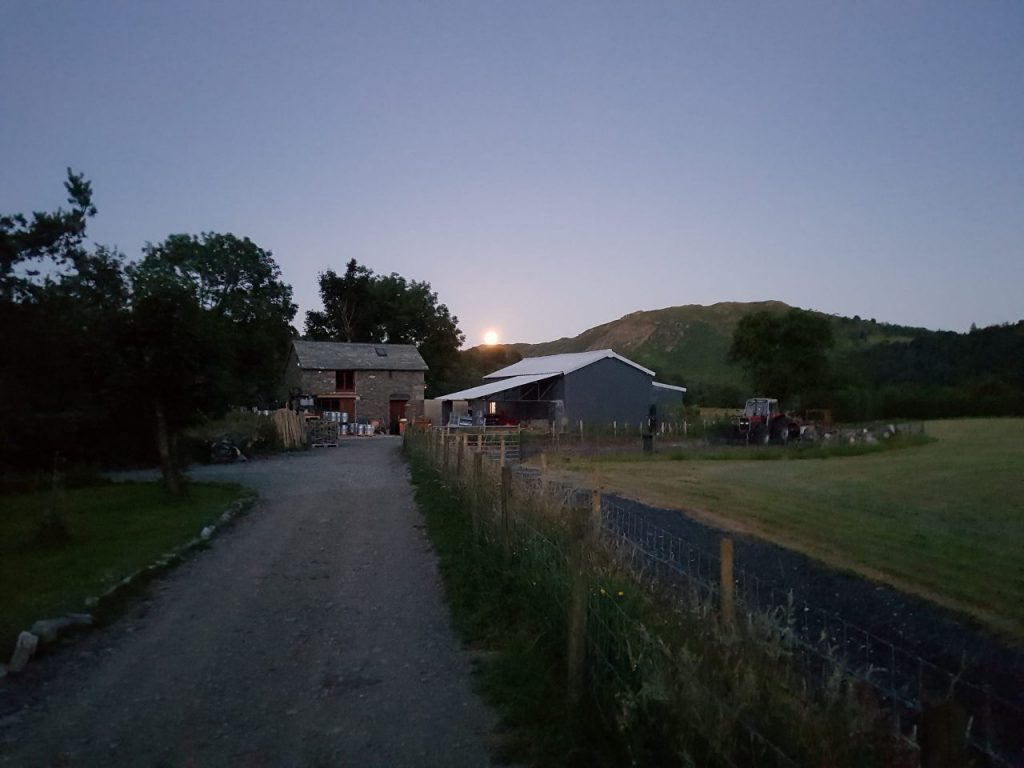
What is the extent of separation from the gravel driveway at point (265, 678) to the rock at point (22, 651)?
0.33 feet

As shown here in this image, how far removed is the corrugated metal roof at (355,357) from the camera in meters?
57.2

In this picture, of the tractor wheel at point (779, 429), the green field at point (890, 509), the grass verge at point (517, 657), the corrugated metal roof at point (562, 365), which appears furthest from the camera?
the corrugated metal roof at point (562, 365)

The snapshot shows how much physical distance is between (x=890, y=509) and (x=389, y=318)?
68.7m

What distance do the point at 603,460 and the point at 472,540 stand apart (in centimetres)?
2146

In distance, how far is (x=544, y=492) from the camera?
10.0 metres

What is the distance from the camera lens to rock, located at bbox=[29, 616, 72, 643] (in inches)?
287

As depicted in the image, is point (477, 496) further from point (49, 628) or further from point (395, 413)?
point (395, 413)

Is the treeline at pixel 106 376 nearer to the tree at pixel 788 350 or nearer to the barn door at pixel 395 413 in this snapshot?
the barn door at pixel 395 413

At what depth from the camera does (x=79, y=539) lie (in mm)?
12172

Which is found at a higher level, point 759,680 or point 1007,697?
point 759,680

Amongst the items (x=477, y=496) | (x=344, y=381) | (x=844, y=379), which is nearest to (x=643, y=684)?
(x=477, y=496)

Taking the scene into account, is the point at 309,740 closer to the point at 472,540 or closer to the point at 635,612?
the point at 635,612

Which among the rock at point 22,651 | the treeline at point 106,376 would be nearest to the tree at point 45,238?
the treeline at point 106,376

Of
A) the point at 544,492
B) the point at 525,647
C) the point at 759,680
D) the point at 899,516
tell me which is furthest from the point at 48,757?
the point at 899,516
